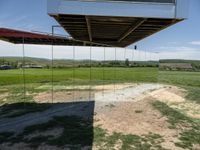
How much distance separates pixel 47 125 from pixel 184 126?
4.46 meters

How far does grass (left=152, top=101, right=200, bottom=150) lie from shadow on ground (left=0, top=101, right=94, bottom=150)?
101 inches

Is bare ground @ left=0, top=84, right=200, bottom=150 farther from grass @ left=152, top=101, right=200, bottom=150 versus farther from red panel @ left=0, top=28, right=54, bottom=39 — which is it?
red panel @ left=0, top=28, right=54, bottom=39

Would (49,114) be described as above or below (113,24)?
below

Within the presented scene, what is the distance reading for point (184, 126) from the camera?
8203mm

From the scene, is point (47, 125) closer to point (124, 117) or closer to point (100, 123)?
point (100, 123)

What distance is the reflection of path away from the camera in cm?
786

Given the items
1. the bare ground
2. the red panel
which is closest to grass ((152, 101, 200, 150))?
the bare ground

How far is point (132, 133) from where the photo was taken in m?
7.31

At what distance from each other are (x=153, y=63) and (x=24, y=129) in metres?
19.7

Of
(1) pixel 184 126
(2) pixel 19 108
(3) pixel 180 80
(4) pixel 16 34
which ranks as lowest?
(3) pixel 180 80

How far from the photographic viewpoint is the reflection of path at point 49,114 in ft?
25.8

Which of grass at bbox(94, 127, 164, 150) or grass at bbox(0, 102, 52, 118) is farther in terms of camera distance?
grass at bbox(0, 102, 52, 118)

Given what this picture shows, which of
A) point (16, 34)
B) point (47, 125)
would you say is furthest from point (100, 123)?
point (16, 34)

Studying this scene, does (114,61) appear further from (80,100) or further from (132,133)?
(132,133)
